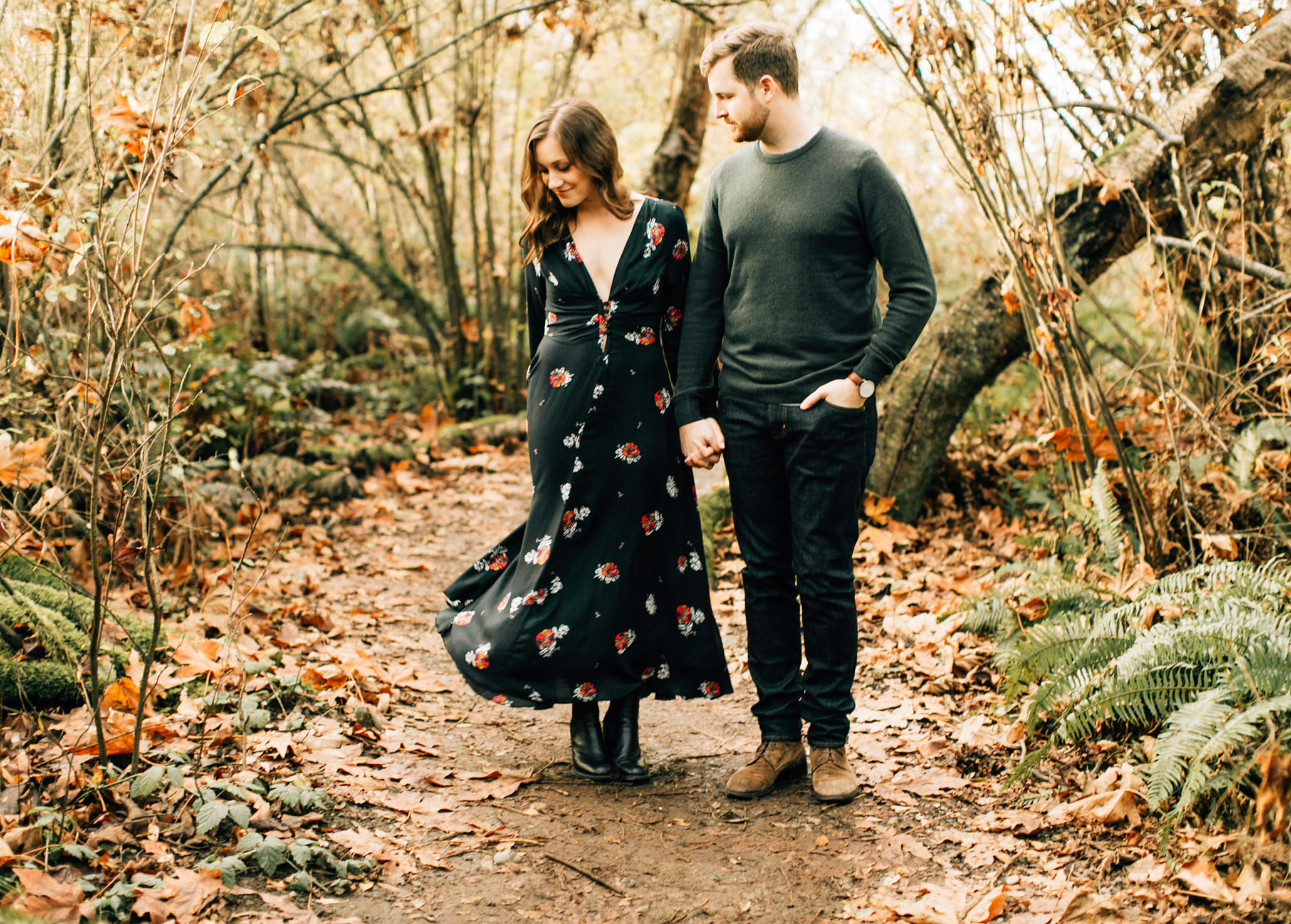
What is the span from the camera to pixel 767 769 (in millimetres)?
3043

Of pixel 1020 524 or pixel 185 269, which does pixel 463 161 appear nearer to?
pixel 185 269

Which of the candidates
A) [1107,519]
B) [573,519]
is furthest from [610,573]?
[1107,519]

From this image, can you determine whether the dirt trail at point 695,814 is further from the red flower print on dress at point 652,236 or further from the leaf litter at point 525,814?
the red flower print on dress at point 652,236

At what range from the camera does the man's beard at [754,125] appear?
278cm

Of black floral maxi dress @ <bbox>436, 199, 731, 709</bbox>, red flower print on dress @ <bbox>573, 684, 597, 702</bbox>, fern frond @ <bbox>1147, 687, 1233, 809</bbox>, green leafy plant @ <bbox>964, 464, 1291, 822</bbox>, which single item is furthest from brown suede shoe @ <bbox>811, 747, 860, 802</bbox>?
fern frond @ <bbox>1147, 687, 1233, 809</bbox>

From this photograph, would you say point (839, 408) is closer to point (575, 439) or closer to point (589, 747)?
point (575, 439)

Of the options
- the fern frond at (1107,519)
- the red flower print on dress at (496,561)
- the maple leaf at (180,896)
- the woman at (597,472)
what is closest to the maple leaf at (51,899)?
the maple leaf at (180,896)

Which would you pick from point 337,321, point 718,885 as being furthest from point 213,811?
point 337,321

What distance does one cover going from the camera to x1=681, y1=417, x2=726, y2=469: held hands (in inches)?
117

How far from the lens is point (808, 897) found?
247 cm

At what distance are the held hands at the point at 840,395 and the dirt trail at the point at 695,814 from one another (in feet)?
4.03

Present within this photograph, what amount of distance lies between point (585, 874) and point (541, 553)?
3.21 feet

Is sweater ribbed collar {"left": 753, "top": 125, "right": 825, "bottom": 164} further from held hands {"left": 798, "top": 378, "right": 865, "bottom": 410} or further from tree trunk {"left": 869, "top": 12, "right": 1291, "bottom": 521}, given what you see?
tree trunk {"left": 869, "top": 12, "right": 1291, "bottom": 521}

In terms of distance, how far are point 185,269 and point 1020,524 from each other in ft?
22.0
